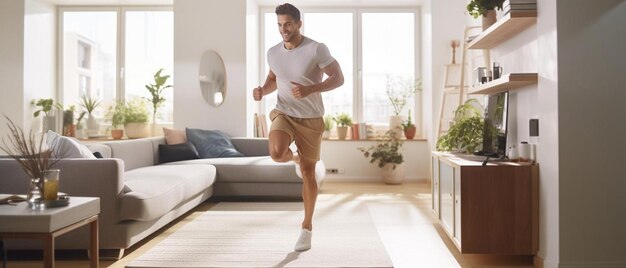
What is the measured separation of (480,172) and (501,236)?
1.18ft

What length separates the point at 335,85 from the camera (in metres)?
2.77

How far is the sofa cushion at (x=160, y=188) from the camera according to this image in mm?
2840

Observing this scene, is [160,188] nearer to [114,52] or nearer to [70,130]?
[70,130]

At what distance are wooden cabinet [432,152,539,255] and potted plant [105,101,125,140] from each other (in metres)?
5.07

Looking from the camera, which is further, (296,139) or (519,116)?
(519,116)

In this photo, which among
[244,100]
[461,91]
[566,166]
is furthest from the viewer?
[244,100]

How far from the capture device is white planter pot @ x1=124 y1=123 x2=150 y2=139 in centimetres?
645

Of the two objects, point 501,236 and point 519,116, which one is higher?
point 519,116

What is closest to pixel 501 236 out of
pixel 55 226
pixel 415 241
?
pixel 415 241

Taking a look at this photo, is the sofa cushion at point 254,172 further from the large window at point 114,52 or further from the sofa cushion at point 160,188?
the large window at point 114,52

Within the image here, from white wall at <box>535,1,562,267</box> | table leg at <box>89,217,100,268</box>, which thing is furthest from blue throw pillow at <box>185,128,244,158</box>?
white wall at <box>535,1,562,267</box>

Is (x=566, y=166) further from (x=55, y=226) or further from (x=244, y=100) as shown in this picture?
(x=244, y=100)

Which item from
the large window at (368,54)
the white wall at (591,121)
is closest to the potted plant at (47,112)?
the large window at (368,54)

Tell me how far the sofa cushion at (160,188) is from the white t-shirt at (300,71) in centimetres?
95
